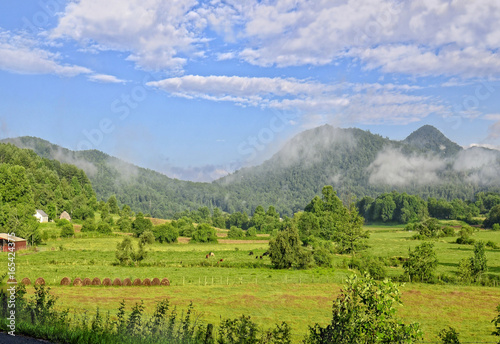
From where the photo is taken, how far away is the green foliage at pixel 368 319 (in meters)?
9.08

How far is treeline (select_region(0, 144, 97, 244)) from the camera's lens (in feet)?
247

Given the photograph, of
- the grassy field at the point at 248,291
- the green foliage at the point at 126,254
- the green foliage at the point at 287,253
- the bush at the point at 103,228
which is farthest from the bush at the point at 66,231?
the green foliage at the point at 287,253

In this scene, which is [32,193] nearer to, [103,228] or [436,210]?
[103,228]

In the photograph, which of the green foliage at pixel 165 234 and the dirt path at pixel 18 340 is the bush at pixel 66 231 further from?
the dirt path at pixel 18 340

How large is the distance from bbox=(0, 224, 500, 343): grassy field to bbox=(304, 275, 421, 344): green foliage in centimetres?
1351

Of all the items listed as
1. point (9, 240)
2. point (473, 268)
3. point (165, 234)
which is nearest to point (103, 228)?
point (165, 234)

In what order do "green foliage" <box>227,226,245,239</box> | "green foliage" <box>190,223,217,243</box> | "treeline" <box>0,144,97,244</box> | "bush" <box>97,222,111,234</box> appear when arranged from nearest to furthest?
"treeline" <box>0,144,97,244</box> < "green foliage" <box>190,223,217,243</box> < "bush" <box>97,222,111,234</box> < "green foliage" <box>227,226,245,239</box>

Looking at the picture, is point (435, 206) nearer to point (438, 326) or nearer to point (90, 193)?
point (90, 193)

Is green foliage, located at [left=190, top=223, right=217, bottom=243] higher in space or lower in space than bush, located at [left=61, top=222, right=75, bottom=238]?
lower

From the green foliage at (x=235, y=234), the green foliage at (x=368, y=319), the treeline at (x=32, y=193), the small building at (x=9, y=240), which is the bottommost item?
the green foliage at (x=235, y=234)

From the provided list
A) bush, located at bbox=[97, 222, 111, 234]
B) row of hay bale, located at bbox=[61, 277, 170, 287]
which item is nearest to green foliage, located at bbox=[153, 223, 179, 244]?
bush, located at bbox=[97, 222, 111, 234]

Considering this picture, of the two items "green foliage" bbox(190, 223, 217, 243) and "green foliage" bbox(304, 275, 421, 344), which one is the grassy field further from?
"green foliage" bbox(190, 223, 217, 243)

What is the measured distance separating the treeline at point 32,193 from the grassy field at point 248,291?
14.7 meters

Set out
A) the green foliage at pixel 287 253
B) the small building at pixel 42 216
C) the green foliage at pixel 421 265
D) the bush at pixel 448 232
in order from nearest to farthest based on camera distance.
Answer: the green foliage at pixel 421 265 → the green foliage at pixel 287 253 → the small building at pixel 42 216 → the bush at pixel 448 232
